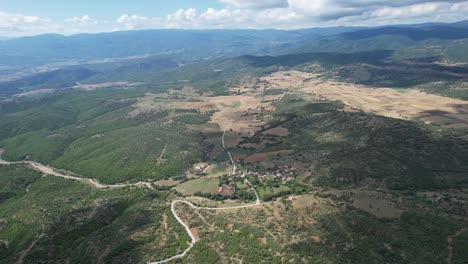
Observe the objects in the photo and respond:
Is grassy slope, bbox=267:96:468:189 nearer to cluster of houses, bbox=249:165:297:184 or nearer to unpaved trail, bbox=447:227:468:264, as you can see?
cluster of houses, bbox=249:165:297:184

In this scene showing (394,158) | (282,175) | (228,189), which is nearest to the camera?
(228,189)

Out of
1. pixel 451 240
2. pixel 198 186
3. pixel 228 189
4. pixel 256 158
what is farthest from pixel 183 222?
pixel 451 240

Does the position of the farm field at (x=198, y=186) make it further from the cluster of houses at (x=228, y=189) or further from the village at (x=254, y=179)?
the village at (x=254, y=179)

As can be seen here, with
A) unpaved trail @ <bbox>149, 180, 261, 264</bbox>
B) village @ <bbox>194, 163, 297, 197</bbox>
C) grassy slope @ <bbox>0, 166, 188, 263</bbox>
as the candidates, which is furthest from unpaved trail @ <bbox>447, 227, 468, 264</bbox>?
grassy slope @ <bbox>0, 166, 188, 263</bbox>

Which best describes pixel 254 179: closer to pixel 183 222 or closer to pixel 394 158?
pixel 183 222

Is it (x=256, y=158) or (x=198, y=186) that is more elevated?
(x=256, y=158)

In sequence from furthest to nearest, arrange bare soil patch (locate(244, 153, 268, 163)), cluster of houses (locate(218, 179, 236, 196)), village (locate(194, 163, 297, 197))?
bare soil patch (locate(244, 153, 268, 163)), village (locate(194, 163, 297, 197)), cluster of houses (locate(218, 179, 236, 196))

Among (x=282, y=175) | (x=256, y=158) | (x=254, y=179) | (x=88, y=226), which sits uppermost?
(x=282, y=175)

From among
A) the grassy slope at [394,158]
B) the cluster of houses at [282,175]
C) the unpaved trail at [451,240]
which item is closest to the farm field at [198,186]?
the cluster of houses at [282,175]

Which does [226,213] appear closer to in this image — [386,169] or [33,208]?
[386,169]

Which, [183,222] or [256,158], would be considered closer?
[183,222]

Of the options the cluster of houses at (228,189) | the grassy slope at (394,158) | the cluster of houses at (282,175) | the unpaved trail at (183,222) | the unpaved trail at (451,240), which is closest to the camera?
the unpaved trail at (451,240)

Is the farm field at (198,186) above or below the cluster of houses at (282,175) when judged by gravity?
below

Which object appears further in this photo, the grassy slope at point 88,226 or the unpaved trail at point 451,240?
the grassy slope at point 88,226
